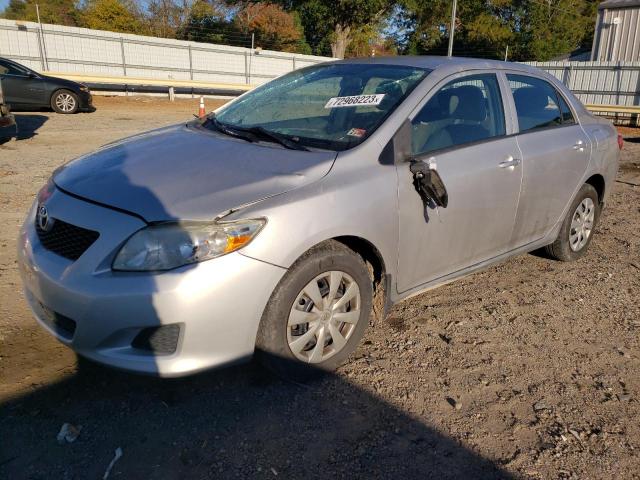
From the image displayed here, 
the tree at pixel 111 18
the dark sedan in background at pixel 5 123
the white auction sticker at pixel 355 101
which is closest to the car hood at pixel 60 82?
the dark sedan in background at pixel 5 123

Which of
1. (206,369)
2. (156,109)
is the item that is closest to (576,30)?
(156,109)

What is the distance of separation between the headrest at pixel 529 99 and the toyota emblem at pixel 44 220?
3.20m

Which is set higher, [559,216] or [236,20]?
[236,20]

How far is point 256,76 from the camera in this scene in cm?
2533

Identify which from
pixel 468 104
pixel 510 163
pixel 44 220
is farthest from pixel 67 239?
pixel 510 163

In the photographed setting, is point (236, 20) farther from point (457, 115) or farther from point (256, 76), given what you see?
point (457, 115)

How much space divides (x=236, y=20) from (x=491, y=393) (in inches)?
1539

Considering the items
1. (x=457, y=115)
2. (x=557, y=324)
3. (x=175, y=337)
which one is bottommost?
(x=557, y=324)

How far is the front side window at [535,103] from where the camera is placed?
4.12m

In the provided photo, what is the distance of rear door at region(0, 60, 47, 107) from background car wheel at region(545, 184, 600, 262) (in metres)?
13.7

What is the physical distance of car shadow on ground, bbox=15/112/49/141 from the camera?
1105cm

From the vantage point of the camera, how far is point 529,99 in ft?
14.1

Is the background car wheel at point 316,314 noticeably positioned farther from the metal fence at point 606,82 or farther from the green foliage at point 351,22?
the green foliage at point 351,22

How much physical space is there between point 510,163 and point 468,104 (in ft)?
1.62
